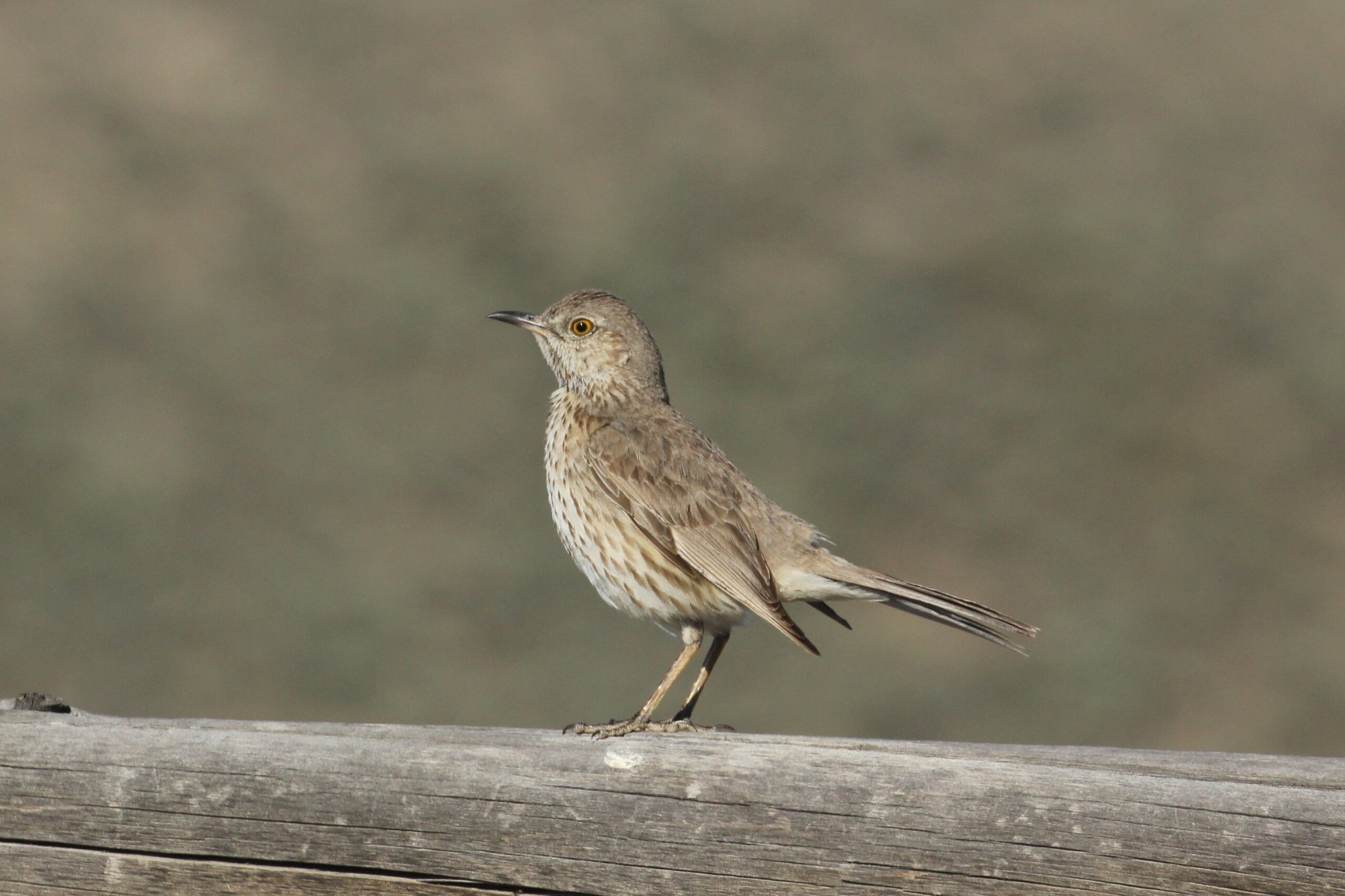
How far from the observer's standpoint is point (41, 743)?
3555mm

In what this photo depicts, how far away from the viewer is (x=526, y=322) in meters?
6.78

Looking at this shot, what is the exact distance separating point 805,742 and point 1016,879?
56cm

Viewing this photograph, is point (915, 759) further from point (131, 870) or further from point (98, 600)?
point (98, 600)

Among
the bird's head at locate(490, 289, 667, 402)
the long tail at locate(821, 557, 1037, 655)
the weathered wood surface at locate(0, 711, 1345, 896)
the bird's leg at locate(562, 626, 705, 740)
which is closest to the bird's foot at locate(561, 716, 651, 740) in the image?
the bird's leg at locate(562, 626, 705, 740)

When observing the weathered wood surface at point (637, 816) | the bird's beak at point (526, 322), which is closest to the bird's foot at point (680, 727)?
the weathered wood surface at point (637, 816)

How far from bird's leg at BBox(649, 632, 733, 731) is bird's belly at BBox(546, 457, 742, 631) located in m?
0.08

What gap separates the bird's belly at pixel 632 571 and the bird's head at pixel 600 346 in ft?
2.12

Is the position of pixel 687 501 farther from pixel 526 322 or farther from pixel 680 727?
pixel 680 727

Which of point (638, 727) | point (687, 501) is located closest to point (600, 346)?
point (687, 501)

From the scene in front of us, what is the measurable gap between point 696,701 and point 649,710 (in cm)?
36

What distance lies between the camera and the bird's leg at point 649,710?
14.3 feet

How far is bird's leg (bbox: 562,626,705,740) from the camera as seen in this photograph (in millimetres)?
4355

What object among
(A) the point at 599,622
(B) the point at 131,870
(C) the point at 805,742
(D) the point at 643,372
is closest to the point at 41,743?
(B) the point at 131,870

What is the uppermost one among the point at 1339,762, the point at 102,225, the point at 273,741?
the point at 102,225
